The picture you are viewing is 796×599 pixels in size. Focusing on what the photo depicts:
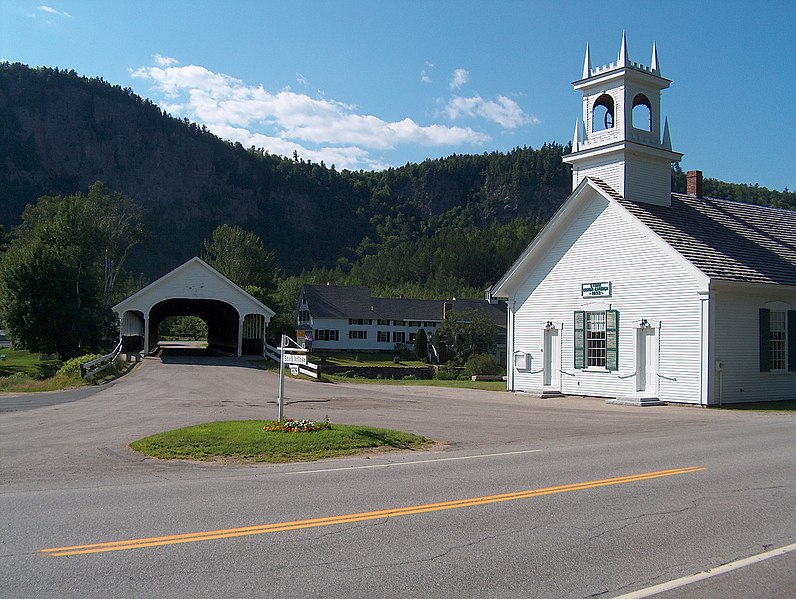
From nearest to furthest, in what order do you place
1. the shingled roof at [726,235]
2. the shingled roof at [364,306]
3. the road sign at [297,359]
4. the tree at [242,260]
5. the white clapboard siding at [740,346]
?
the white clapboard siding at [740,346] < the shingled roof at [726,235] < the road sign at [297,359] < the tree at [242,260] < the shingled roof at [364,306]

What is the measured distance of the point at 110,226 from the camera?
61562mm

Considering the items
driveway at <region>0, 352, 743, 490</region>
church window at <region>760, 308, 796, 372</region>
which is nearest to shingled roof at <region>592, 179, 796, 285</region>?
church window at <region>760, 308, 796, 372</region>

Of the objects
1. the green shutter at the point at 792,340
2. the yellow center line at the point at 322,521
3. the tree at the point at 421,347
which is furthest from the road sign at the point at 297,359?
the tree at the point at 421,347

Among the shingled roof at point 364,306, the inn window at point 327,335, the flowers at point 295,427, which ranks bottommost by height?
the flowers at point 295,427

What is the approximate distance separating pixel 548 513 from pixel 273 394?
18208mm

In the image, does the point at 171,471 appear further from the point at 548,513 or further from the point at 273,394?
the point at 273,394

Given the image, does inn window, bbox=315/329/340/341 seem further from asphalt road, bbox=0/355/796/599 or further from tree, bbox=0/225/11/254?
asphalt road, bbox=0/355/796/599

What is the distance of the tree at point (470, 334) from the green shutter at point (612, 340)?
132 ft

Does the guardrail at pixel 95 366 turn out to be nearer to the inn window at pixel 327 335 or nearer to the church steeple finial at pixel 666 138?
the church steeple finial at pixel 666 138

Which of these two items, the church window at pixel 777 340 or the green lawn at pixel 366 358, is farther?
the green lawn at pixel 366 358

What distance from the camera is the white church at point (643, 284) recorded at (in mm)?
22031

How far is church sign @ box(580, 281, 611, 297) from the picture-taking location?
80.2 feet

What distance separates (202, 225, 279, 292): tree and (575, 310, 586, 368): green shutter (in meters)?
52.8

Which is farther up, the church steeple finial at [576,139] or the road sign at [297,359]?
the church steeple finial at [576,139]
